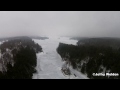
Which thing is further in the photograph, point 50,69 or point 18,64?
point 50,69

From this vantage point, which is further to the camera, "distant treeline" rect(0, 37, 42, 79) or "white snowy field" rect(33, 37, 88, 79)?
"white snowy field" rect(33, 37, 88, 79)

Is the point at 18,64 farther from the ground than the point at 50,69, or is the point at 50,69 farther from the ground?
the point at 18,64

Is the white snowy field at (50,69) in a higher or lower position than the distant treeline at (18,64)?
lower

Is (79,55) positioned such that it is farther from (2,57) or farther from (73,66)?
(2,57)

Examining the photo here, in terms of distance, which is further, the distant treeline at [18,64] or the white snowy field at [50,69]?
the white snowy field at [50,69]

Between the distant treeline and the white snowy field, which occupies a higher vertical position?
the distant treeline
